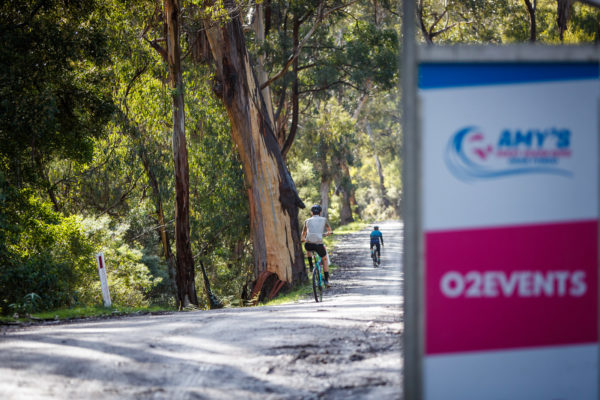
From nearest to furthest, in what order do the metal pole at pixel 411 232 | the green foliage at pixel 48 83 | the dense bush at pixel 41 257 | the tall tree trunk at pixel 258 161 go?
the metal pole at pixel 411 232 < the green foliage at pixel 48 83 < the dense bush at pixel 41 257 < the tall tree trunk at pixel 258 161

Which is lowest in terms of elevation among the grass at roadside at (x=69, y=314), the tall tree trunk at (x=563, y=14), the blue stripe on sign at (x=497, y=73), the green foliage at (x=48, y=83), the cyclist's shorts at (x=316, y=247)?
the grass at roadside at (x=69, y=314)

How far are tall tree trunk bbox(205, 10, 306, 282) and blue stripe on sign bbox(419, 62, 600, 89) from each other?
18355mm

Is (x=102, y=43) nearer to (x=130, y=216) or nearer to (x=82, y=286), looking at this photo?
(x=82, y=286)

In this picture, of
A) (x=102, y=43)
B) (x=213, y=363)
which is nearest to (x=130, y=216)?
(x=102, y=43)

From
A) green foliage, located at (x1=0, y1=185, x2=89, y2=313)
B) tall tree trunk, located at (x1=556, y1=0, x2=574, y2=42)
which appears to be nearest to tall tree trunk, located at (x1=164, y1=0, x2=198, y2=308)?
green foliage, located at (x1=0, y1=185, x2=89, y2=313)

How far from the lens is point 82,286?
752 inches

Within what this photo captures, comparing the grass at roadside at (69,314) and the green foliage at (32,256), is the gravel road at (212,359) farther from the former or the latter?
the green foliage at (32,256)

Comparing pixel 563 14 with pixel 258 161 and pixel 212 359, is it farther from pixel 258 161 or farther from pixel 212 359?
pixel 212 359

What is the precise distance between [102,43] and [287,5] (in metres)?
Result: 14.3

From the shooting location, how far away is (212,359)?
716cm

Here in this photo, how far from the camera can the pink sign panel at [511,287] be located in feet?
13.2

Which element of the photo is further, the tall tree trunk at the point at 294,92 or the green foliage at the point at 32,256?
the tall tree trunk at the point at 294,92

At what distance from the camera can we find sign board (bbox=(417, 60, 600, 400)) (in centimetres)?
401

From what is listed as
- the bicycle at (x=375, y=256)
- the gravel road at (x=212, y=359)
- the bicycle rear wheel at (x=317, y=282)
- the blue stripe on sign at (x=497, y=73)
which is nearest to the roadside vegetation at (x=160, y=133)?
the bicycle at (x=375, y=256)
